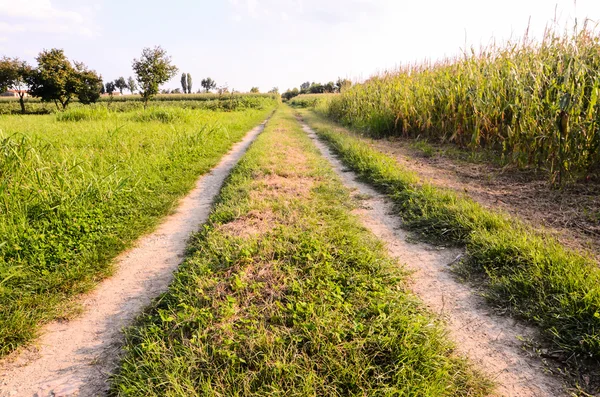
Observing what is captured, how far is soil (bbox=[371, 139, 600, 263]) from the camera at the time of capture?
3.10 meters

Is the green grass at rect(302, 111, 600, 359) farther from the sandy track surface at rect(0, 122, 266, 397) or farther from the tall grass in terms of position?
the sandy track surface at rect(0, 122, 266, 397)

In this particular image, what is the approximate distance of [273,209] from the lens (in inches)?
146

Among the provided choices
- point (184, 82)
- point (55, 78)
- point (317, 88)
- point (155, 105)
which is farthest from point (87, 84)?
point (184, 82)

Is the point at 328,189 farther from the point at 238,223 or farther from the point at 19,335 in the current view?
the point at 19,335

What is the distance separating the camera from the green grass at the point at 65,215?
7.63 ft

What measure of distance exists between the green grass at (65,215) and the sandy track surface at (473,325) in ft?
8.94

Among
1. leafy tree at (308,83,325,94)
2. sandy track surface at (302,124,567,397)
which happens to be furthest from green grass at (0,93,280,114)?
leafy tree at (308,83,325,94)

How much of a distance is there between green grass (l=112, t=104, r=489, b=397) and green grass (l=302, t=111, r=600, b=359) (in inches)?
26.7

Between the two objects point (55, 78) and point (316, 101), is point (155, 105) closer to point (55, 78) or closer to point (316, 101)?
point (316, 101)

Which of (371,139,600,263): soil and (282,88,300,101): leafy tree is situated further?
(282,88,300,101): leafy tree

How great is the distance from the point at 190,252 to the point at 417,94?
8527 millimetres

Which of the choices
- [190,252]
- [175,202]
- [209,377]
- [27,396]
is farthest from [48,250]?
[209,377]

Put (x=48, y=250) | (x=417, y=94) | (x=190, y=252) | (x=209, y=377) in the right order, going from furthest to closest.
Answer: (x=417, y=94) < (x=190, y=252) < (x=48, y=250) < (x=209, y=377)

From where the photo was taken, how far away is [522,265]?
8.04ft
